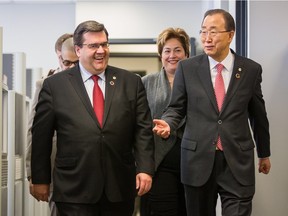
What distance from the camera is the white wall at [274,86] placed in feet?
11.8

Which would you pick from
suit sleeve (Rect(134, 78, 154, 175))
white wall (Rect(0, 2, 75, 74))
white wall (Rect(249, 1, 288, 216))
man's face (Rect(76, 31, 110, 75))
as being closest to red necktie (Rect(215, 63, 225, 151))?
suit sleeve (Rect(134, 78, 154, 175))

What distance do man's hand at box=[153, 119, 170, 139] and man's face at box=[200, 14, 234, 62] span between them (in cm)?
44

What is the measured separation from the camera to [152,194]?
2.96 m

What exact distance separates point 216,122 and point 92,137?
1.99 feet

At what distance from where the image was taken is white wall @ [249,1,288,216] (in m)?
3.59

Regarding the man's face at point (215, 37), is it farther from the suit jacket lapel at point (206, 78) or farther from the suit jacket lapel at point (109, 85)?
the suit jacket lapel at point (109, 85)

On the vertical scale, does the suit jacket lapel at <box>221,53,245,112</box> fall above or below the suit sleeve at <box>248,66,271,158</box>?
above

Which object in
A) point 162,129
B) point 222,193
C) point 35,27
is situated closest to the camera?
point 162,129

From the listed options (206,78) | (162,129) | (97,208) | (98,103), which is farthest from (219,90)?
(97,208)

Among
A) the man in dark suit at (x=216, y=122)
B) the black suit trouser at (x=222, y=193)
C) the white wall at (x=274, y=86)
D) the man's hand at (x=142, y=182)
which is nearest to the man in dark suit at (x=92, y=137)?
the man's hand at (x=142, y=182)

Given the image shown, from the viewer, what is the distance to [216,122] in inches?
98.2

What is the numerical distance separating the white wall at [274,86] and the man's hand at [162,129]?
1.39 metres

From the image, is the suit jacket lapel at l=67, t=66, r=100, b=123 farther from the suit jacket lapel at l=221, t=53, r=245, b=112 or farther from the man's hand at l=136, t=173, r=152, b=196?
the suit jacket lapel at l=221, t=53, r=245, b=112

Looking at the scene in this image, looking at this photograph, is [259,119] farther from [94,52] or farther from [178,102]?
[94,52]
